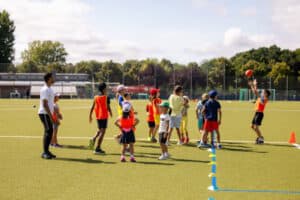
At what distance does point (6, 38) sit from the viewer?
309 feet

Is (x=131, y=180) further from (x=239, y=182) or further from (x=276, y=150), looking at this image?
(x=276, y=150)

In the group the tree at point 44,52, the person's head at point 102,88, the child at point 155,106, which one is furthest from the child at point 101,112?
the tree at point 44,52

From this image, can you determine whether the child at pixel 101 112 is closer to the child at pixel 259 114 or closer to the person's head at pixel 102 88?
the person's head at pixel 102 88

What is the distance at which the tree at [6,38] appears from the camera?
302 feet

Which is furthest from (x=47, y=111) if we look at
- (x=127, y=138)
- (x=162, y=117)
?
(x=162, y=117)

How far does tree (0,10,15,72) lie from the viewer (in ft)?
302

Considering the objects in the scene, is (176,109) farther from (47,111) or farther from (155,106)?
(47,111)

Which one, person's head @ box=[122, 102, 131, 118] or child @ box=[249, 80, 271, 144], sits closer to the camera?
person's head @ box=[122, 102, 131, 118]

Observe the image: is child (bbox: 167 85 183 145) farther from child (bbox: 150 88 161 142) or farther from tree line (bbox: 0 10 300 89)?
tree line (bbox: 0 10 300 89)

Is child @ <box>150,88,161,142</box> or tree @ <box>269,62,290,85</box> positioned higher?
tree @ <box>269,62,290,85</box>

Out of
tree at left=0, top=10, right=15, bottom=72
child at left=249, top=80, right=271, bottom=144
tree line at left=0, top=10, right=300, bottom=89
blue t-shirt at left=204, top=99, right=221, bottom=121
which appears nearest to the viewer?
blue t-shirt at left=204, top=99, right=221, bottom=121

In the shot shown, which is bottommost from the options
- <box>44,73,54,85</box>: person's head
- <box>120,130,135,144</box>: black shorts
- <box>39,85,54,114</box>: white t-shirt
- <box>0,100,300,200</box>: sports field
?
<box>0,100,300,200</box>: sports field

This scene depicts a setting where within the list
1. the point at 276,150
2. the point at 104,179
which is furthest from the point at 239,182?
the point at 276,150

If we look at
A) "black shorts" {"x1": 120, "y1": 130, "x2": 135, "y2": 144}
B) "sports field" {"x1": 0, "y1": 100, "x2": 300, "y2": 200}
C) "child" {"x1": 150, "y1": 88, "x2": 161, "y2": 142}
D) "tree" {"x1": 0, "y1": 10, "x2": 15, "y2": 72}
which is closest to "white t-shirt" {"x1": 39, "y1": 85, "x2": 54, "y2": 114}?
"sports field" {"x1": 0, "y1": 100, "x2": 300, "y2": 200}
